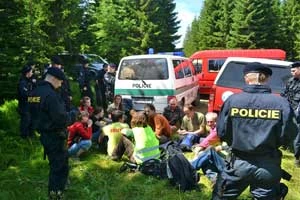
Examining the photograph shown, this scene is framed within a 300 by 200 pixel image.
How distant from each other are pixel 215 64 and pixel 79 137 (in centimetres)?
1041

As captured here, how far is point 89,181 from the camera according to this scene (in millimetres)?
6320

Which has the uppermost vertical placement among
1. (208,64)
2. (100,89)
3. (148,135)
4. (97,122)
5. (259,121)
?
(208,64)

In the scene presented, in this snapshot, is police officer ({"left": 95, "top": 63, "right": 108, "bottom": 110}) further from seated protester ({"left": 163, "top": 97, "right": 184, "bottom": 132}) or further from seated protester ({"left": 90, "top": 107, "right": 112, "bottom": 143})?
seated protester ({"left": 163, "top": 97, "right": 184, "bottom": 132})

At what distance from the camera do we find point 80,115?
7.46m

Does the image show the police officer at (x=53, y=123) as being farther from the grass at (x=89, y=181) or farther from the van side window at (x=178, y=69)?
the van side window at (x=178, y=69)

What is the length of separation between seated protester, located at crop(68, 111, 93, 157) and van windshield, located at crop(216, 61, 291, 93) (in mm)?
3265

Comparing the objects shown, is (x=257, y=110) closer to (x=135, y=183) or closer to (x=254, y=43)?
(x=135, y=183)

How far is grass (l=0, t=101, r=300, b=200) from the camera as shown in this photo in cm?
571

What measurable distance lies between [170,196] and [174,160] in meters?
0.59

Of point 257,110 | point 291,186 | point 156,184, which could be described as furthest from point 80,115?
point 257,110

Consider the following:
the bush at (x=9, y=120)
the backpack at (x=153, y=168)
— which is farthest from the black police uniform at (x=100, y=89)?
the backpack at (x=153, y=168)

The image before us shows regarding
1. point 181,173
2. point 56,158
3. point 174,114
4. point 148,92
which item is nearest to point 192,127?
point 174,114

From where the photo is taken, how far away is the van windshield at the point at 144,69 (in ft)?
32.9

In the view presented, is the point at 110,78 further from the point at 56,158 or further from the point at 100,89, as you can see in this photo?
the point at 56,158
